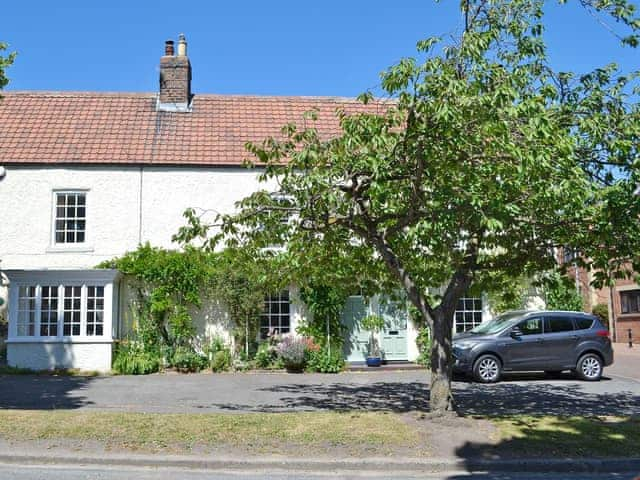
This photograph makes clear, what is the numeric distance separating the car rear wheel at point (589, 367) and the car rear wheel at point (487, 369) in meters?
2.14

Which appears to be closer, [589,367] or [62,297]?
[589,367]

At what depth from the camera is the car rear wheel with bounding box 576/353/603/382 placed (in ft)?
55.6

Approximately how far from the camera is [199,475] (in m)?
8.01

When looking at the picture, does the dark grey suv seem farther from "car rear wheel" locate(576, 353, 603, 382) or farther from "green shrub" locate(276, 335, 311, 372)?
"green shrub" locate(276, 335, 311, 372)

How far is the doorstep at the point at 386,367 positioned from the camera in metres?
19.6

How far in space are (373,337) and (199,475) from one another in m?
12.8

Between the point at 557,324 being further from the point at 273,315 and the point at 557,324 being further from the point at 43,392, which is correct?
the point at 43,392

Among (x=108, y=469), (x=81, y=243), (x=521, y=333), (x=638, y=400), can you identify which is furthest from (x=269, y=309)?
(x=108, y=469)

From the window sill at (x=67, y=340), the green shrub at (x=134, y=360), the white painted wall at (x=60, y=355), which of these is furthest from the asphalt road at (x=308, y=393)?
the window sill at (x=67, y=340)

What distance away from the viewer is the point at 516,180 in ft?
29.2

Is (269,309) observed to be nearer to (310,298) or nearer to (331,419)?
(310,298)

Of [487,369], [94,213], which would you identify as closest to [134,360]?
[94,213]

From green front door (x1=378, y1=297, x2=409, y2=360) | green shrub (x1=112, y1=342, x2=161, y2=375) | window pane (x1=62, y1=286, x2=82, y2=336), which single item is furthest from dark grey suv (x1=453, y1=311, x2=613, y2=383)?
window pane (x1=62, y1=286, x2=82, y2=336)

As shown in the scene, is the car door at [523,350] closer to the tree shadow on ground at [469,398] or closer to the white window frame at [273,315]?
the tree shadow on ground at [469,398]
